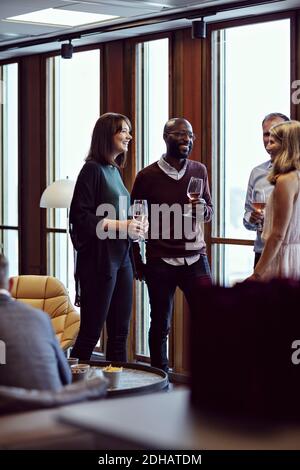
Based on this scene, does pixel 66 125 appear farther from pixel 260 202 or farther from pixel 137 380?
pixel 137 380

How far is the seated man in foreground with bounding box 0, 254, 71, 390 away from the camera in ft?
8.31

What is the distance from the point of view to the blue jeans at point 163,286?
5.17 metres

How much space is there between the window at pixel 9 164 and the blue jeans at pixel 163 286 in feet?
10.7

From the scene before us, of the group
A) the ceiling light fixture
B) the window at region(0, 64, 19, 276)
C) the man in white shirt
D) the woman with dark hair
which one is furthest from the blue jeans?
the window at region(0, 64, 19, 276)

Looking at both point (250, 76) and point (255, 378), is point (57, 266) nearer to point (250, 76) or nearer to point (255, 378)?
point (250, 76)

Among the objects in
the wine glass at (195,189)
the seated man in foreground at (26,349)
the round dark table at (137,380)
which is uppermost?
the wine glass at (195,189)

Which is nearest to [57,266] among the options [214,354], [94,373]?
[94,373]

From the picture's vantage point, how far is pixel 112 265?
4957mm

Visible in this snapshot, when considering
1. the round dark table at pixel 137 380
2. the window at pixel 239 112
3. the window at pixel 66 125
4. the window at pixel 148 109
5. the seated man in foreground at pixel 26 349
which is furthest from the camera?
the window at pixel 66 125

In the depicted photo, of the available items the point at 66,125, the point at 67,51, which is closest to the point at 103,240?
the point at 67,51

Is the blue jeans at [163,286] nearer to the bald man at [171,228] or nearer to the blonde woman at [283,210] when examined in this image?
the bald man at [171,228]

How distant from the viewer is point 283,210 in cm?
423

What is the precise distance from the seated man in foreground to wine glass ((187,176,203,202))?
2.31 meters

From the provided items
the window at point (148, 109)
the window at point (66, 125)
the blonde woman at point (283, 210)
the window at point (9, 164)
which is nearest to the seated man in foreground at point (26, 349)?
the blonde woman at point (283, 210)
